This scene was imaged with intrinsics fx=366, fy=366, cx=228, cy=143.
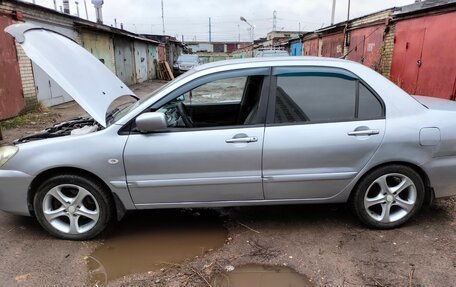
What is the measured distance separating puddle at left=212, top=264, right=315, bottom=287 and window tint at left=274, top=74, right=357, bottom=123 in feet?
4.05

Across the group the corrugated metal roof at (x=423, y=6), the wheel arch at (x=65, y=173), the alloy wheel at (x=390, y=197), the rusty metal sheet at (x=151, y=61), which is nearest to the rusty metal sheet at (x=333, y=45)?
the corrugated metal roof at (x=423, y=6)

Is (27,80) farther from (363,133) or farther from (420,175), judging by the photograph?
(420,175)

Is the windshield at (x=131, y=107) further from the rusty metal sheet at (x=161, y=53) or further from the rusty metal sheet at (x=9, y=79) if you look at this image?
the rusty metal sheet at (x=161, y=53)

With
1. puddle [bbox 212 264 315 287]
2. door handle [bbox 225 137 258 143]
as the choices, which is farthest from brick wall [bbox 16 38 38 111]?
puddle [bbox 212 264 315 287]

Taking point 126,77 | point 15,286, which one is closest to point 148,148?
point 15,286

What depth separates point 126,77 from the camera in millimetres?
20766

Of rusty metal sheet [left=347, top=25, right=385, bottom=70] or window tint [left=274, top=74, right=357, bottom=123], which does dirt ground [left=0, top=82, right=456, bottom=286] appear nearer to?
window tint [left=274, top=74, right=357, bottom=123]

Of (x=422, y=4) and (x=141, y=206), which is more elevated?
(x=422, y=4)

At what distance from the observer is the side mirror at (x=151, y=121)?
3.01m

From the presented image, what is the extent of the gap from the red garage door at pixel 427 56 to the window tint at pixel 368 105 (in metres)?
6.31

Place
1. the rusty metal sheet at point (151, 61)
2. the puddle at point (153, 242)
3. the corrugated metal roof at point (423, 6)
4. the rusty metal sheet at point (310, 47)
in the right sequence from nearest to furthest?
the puddle at point (153, 242)
the corrugated metal roof at point (423, 6)
the rusty metal sheet at point (310, 47)
the rusty metal sheet at point (151, 61)

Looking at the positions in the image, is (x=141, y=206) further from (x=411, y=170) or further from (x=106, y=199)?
(x=411, y=170)

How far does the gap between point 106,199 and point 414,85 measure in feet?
31.1

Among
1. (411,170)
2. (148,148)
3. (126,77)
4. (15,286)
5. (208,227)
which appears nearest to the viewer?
(15,286)
